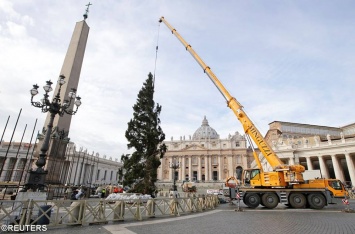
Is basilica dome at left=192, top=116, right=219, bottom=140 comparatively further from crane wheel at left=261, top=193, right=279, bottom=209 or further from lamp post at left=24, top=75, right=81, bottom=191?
lamp post at left=24, top=75, right=81, bottom=191

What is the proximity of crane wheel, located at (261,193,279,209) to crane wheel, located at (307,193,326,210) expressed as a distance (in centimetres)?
232

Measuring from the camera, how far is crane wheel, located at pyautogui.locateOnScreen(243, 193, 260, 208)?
53.3 feet

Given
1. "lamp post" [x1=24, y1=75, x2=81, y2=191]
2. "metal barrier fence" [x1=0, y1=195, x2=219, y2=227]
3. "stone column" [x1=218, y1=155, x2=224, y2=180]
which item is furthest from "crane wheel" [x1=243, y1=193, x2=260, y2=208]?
"stone column" [x1=218, y1=155, x2=224, y2=180]

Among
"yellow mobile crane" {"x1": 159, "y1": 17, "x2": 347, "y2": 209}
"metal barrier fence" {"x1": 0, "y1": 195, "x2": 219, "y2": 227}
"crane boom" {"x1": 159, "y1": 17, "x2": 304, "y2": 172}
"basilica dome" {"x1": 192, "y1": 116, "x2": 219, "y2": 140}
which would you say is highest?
"basilica dome" {"x1": 192, "y1": 116, "x2": 219, "y2": 140}

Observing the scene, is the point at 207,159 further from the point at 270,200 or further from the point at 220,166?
the point at 270,200

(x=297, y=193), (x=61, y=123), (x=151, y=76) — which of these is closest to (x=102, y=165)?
(x=151, y=76)

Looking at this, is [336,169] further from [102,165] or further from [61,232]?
[102,165]

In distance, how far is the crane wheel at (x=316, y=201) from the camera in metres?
15.3

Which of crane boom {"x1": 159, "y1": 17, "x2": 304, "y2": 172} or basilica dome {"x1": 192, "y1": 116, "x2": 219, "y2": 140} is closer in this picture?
crane boom {"x1": 159, "y1": 17, "x2": 304, "y2": 172}

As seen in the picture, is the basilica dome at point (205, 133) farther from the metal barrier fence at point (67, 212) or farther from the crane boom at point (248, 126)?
the metal barrier fence at point (67, 212)

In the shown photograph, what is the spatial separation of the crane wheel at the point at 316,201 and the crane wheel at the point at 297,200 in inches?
14.8

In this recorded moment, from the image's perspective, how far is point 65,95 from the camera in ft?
48.8

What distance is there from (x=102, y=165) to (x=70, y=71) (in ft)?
204

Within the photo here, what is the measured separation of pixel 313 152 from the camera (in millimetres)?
41375
